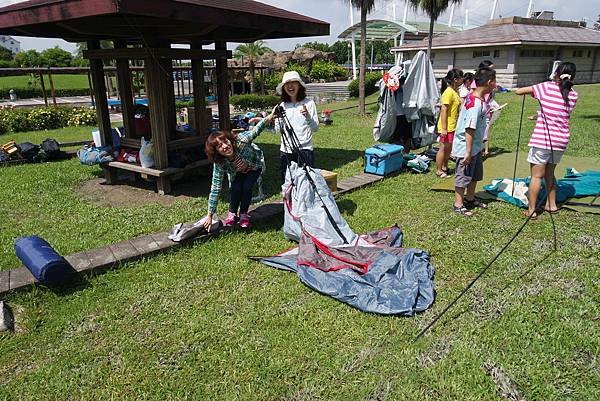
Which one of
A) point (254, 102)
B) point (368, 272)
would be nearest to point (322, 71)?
point (254, 102)

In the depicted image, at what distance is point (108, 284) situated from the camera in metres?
3.51

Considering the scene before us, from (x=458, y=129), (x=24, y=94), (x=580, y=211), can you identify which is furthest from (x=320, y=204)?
(x=24, y=94)

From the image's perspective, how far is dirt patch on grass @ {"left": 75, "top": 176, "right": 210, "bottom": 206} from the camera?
577cm

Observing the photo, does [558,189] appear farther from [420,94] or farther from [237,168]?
[237,168]

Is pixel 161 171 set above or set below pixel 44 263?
above

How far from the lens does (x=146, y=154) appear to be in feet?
19.5

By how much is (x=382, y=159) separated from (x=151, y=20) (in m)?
3.75

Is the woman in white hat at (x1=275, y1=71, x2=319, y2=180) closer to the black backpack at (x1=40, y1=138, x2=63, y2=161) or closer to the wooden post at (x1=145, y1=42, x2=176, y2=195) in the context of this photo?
the wooden post at (x1=145, y1=42, x2=176, y2=195)

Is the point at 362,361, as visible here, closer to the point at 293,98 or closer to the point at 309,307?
the point at 309,307

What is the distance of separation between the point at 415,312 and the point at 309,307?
78 cm

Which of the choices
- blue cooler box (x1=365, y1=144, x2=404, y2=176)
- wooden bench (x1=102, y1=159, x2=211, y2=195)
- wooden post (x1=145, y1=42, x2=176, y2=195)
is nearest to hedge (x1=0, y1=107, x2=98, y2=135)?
wooden bench (x1=102, y1=159, x2=211, y2=195)

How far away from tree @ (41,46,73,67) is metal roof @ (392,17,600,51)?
5949cm

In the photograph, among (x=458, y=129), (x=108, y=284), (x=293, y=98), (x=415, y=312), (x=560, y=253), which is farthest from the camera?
(x=458, y=129)

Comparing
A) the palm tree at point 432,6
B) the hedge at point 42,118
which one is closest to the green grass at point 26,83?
the hedge at point 42,118
